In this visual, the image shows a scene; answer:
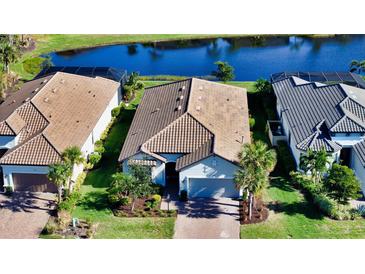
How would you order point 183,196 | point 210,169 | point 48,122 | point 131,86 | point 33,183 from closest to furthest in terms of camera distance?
point 210,169
point 183,196
point 33,183
point 48,122
point 131,86

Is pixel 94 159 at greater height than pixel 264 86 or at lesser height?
lesser

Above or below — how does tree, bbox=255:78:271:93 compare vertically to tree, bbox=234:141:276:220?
above

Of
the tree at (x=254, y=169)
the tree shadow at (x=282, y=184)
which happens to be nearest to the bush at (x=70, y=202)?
the tree at (x=254, y=169)

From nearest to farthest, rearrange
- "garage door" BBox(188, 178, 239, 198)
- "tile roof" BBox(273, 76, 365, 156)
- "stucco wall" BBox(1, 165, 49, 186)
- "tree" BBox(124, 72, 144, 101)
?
"garage door" BBox(188, 178, 239, 198) → "stucco wall" BBox(1, 165, 49, 186) → "tile roof" BBox(273, 76, 365, 156) → "tree" BBox(124, 72, 144, 101)

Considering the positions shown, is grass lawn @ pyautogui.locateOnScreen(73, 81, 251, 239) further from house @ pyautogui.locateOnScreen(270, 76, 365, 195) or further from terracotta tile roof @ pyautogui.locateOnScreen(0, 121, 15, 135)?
house @ pyautogui.locateOnScreen(270, 76, 365, 195)

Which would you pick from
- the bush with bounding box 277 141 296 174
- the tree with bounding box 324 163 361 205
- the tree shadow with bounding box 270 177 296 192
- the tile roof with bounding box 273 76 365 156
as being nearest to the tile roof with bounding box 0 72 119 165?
the tree shadow with bounding box 270 177 296 192

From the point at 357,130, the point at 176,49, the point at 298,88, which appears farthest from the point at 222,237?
the point at 176,49

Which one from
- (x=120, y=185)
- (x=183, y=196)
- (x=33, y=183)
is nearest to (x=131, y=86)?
(x=33, y=183)

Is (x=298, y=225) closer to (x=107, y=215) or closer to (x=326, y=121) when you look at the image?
(x=326, y=121)
